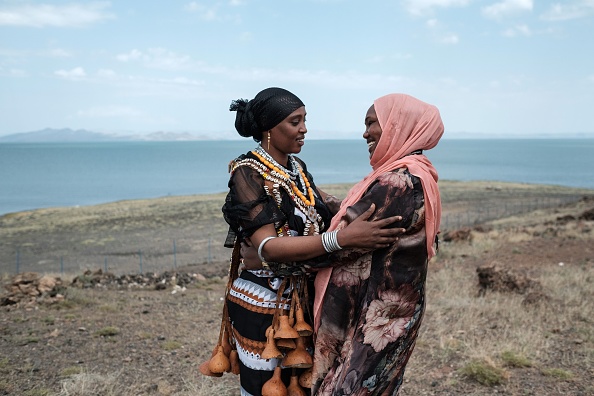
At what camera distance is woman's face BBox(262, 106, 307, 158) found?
2814mm

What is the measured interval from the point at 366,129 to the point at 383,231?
583 millimetres

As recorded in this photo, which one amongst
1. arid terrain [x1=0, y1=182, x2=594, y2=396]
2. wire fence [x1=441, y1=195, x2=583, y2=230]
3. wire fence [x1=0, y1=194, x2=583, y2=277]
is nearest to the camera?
arid terrain [x1=0, y1=182, x2=594, y2=396]

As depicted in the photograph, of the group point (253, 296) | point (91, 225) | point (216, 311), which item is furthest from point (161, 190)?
point (253, 296)

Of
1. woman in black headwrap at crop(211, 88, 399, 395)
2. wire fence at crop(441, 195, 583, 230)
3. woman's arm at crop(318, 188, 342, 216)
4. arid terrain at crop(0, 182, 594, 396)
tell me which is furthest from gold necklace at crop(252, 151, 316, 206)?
wire fence at crop(441, 195, 583, 230)

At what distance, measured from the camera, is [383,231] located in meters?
2.38

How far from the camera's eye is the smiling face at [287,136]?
2816 mm

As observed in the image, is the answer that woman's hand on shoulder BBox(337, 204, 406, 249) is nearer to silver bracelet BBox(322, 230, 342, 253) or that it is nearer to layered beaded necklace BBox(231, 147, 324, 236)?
silver bracelet BBox(322, 230, 342, 253)

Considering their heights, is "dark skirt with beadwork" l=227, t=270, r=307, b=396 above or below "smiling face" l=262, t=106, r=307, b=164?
below

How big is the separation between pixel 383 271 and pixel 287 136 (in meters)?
0.81

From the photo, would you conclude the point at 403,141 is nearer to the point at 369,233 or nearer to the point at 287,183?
the point at 369,233

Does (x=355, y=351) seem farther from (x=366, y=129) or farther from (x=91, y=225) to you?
(x=91, y=225)

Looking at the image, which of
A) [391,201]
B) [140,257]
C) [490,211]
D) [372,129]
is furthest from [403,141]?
[490,211]

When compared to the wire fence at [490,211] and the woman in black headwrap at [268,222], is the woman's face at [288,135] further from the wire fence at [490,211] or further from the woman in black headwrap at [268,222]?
the wire fence at [490,211]

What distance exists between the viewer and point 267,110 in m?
2.81
